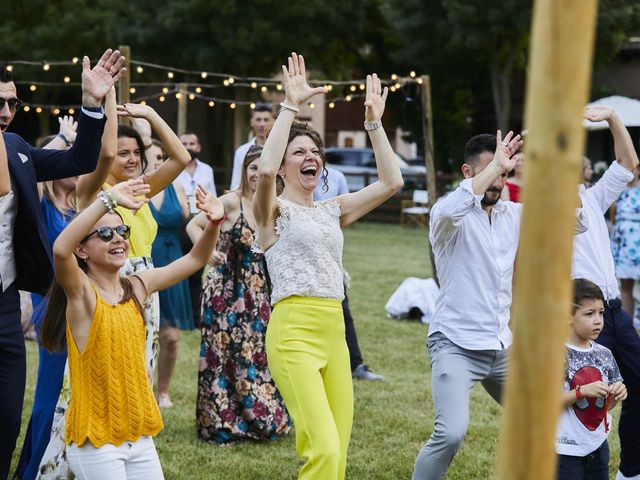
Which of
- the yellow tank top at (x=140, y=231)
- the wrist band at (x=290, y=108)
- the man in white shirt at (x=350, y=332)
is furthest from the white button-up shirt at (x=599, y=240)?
the man in white shirt at (x=350, y=332)

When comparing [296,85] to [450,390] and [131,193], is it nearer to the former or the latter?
[131,193]

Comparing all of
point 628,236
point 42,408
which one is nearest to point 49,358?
point 42,408

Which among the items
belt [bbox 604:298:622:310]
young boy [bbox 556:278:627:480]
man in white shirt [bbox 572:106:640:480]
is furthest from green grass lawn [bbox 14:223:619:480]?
young boy [bbox 556:278:627:480]

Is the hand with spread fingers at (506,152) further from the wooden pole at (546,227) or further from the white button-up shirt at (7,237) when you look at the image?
the wooden pole at (546,227)

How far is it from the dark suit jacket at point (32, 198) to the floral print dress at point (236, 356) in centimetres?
278

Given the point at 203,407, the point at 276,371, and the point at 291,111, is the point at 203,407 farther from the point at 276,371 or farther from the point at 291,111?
the point at 291,111

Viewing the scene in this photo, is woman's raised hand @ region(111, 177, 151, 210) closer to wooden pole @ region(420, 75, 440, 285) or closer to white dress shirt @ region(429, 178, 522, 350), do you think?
white dress shirt @ region(429, 178, 522, 350)

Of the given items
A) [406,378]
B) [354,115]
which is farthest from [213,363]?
[354,115]

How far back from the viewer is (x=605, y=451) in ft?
15.6

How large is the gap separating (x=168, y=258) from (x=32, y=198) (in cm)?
419

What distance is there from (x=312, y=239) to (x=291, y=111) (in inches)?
24.2

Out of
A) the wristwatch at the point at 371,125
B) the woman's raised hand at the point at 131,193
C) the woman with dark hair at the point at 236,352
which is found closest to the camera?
the woman's raised hand at the point at 131,193

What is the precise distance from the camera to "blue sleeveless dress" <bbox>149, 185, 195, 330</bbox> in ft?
26.4

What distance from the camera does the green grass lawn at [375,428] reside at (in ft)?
21.1
